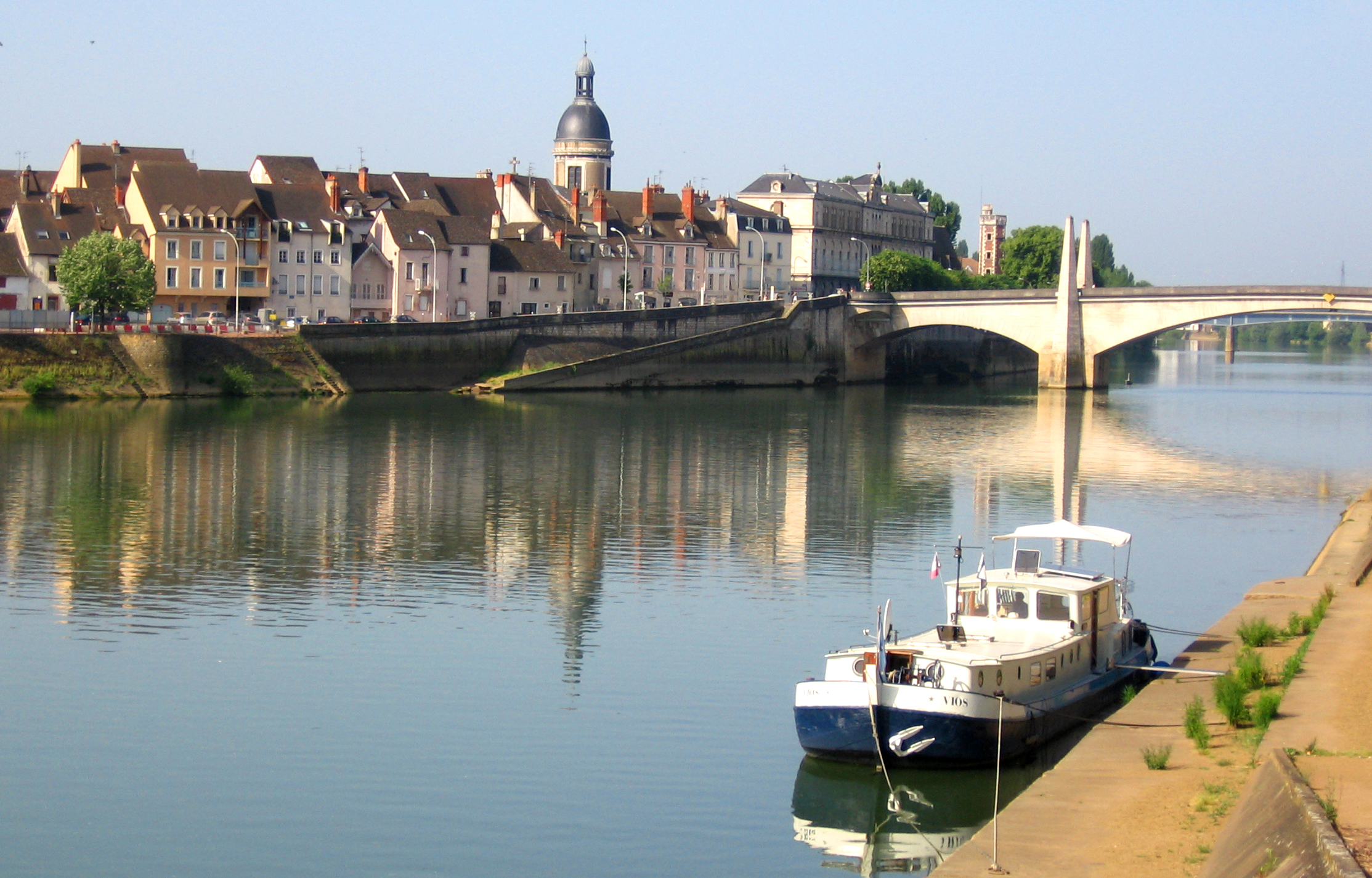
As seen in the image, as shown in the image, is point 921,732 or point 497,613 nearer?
point 921,732

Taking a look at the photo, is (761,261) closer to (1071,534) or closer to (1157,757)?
(1071,534)

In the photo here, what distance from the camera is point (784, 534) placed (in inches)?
1435

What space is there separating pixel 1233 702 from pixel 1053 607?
3725mm

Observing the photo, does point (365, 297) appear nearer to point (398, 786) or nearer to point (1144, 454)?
point (1144, 454)

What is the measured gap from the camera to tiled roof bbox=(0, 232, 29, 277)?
74.6 meters

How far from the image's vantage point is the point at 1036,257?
425 ft

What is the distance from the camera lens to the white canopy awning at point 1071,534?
77.7 feet

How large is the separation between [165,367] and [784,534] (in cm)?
3910

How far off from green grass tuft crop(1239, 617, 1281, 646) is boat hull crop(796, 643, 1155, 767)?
5310mm

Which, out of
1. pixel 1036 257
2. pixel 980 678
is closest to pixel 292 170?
pixel 1036 257

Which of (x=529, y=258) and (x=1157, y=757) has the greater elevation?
(x=529, y=258)

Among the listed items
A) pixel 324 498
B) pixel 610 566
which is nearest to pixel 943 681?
pixel 610 566

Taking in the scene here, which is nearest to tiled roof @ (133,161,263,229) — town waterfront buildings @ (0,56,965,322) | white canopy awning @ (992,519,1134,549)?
town waterfront buildings @ (0,56,965,322)

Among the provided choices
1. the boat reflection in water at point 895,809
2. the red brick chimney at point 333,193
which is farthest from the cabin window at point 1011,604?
the red brick chimney at point 333,193
